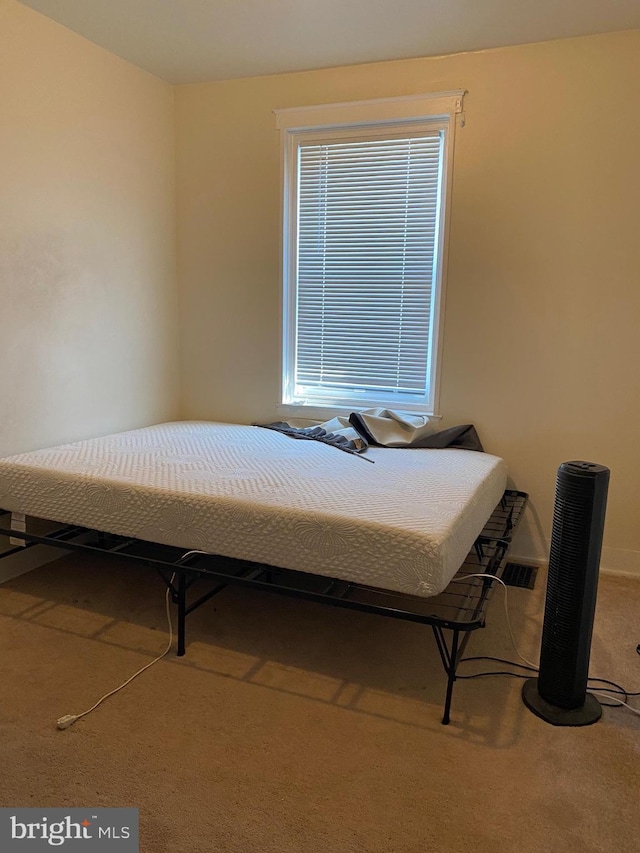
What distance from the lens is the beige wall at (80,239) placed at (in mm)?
2646

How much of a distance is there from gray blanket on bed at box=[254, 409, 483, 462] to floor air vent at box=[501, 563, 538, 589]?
0.63m

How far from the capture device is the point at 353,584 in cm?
198

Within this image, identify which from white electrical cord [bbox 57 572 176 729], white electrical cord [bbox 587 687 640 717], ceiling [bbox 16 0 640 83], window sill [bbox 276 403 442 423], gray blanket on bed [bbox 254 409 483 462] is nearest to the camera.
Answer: white electrical cord [bbox 57 572 176 729]

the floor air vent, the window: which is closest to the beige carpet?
Result: the floor air vent

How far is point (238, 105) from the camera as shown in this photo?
11.1 ft

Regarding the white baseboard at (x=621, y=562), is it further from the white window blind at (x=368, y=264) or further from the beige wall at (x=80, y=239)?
the beige wall at (x=80, y=239)

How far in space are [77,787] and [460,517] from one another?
4.35 ft

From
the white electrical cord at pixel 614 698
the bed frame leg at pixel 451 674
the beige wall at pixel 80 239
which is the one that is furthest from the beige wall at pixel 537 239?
Answer: the bed frame leg at pixel 451 674

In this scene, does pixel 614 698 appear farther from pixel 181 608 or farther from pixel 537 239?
pixel 537 239

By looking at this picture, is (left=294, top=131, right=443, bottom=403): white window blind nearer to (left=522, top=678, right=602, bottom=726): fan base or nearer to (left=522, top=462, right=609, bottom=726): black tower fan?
(left=522, top=462, right=609, bottom=726): black tower fan

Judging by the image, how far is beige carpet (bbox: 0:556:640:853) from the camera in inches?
57.1

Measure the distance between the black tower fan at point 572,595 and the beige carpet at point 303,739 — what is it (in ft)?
0.27

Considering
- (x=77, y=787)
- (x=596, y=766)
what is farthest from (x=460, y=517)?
(x=77, y=787)

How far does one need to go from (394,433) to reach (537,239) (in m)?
1.18
